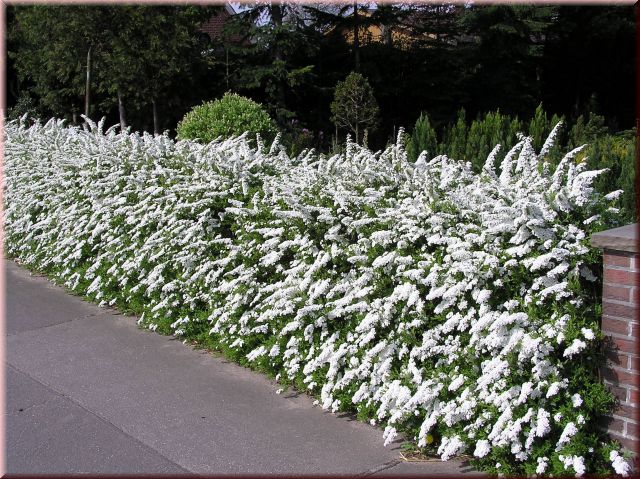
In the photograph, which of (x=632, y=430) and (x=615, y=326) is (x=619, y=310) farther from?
(x=632, y=430)

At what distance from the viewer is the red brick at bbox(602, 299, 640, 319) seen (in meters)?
3.21

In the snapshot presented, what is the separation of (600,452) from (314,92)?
18.8 meters

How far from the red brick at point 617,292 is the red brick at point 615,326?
0.34 ft

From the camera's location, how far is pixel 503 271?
3561 millimetres

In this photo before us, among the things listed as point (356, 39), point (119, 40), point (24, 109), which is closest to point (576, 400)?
point (119, 40)

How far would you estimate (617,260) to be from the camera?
10.7 ft

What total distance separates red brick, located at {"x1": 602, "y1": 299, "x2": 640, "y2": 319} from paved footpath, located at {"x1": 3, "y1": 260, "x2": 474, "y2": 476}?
1.05 meters

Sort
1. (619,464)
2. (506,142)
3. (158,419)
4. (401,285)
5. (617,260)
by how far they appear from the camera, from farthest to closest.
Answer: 1. (506,142)
2. (158,419)
3. (401,285)
4. (617,260)
5. (619,464)

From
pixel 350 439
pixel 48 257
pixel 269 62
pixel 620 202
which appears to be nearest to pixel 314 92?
pixel 269 62

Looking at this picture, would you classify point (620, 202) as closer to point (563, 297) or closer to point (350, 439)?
point (563, 297)

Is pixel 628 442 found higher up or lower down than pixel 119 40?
lower down

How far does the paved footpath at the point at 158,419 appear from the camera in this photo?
3738 millimetres

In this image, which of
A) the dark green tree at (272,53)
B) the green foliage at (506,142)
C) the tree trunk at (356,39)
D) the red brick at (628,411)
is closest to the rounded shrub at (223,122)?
the green foliage at (506,142)

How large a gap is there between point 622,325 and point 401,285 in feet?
3.81
